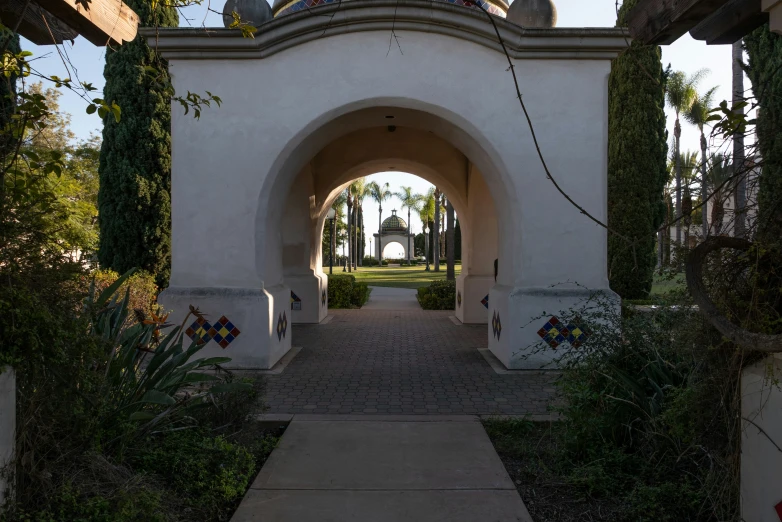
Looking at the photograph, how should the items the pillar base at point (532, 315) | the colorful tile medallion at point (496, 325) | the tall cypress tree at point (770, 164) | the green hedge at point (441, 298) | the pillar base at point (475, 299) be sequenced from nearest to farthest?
the tall cypress tree at point (770, 164)
the pillar base at point (532, 315)
the colorful tile medallion at point (496, 325)
the pillar base at point (475, 299)
the green hedge at point (441, 298)

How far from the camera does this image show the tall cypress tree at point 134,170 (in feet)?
42.4

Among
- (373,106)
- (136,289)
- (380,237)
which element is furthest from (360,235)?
(373,106)

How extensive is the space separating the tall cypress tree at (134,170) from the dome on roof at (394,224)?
207 ft

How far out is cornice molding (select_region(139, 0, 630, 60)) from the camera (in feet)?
25.2

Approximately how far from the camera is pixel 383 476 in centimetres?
418

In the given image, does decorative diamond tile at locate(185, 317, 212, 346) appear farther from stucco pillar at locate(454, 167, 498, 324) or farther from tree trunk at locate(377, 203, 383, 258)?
tree trunk at locate(377, 203, 383, 258)

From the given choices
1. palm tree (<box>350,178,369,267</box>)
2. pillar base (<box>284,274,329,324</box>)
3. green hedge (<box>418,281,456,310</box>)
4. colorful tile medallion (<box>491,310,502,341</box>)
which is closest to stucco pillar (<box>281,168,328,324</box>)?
pillar base (<box>284,274,329,324</box>)

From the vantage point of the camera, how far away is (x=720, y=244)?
10.3ft

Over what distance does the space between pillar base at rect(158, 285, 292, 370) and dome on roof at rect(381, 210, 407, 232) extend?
68.3 meters

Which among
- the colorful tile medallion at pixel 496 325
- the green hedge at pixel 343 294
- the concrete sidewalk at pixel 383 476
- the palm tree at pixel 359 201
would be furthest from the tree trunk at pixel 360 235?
the concrete sidewalk at pixel 383 476

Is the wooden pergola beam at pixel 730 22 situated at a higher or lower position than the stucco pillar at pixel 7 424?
higher

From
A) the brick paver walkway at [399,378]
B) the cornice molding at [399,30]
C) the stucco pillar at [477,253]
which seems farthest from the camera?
the stucco pillar at [477,253]

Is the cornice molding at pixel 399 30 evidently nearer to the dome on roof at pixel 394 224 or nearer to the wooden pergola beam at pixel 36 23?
the wooden pergola beam at pixel 36 23

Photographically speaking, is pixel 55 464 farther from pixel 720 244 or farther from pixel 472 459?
pixel 720 244
